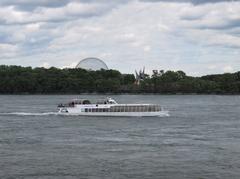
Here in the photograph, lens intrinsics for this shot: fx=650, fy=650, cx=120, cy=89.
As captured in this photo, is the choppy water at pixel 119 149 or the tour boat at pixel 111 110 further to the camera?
the tour boat at pixel 111 110

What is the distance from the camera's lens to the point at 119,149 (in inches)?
2653

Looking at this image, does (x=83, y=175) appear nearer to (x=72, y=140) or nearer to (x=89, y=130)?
(x=72, y=140)

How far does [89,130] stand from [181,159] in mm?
32985

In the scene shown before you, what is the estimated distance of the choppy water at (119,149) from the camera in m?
53.3

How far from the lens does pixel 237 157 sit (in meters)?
60.9

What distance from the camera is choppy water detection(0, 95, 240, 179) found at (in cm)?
5328

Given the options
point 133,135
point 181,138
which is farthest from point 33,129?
point 181,138

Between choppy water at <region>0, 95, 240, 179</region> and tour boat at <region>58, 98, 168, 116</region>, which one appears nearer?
choppy water at <region>0, 95, 240, 179</region>

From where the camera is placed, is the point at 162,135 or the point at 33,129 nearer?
the point at 162,135

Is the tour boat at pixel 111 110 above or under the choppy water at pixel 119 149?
above

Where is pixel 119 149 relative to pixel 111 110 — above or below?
below

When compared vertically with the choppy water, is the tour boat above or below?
above

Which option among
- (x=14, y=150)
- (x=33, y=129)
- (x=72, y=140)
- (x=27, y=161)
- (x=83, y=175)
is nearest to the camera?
(x=83, y=175)

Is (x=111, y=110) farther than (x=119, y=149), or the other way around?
(x=111, y=110)
